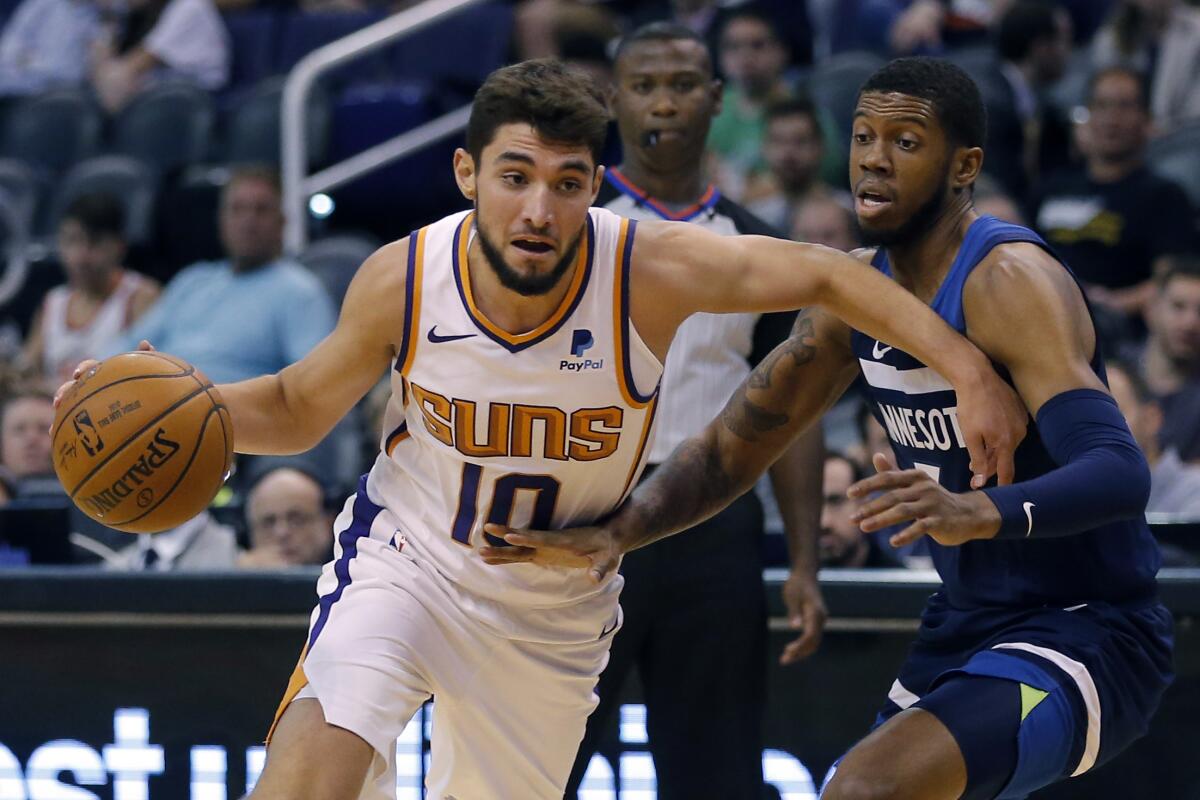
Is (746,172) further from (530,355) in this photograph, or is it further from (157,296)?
(530,355)

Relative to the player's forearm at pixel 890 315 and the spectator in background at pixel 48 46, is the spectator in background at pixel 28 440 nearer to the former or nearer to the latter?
the player's forearm at pixel 890 315

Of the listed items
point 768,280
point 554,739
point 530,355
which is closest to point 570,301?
point 530,355

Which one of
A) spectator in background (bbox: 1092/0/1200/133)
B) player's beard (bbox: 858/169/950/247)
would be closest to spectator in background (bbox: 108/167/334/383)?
player's beard (bbox: 858/169/950/247)

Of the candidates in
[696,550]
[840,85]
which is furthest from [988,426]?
[840,85]

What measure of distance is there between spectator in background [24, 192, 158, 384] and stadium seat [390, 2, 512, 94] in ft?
7.19

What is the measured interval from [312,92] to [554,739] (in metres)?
5.93

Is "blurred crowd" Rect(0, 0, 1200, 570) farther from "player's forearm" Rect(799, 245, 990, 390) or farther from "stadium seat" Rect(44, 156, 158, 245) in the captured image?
"player's forearm" Rect(799, 245, 990, 390)

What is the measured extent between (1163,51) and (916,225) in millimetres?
4783

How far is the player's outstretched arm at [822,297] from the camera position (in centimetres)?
337

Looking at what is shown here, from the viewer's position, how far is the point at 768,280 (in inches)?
143

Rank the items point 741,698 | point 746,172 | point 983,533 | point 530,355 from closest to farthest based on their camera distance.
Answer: point 983,533 → point 530,355 → point 741,698 → point 746,172

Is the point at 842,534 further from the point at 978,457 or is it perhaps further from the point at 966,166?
the point at 978,457

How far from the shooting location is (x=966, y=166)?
3.73 m

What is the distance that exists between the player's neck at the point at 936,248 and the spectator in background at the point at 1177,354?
2505mm
